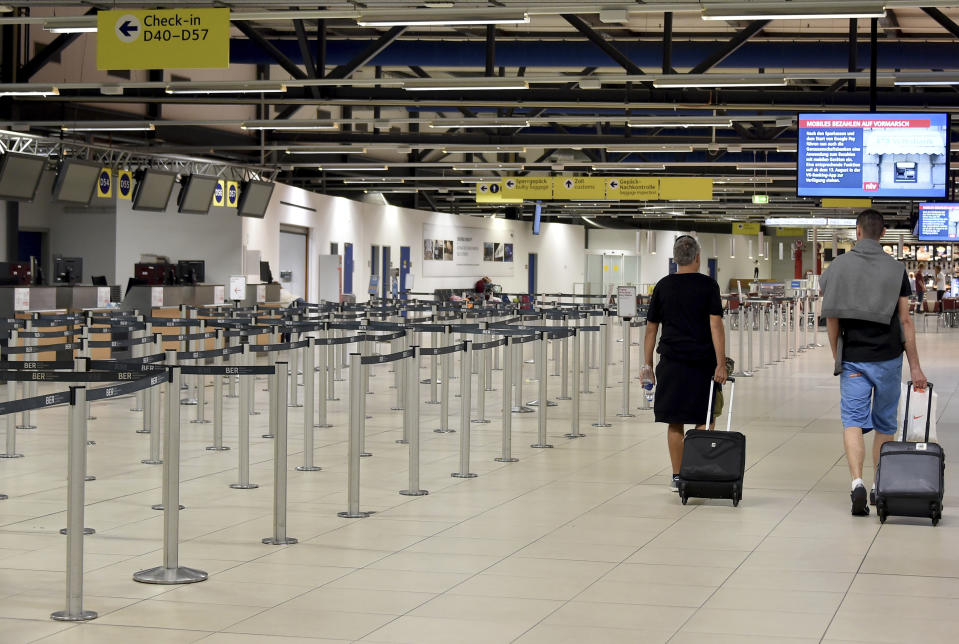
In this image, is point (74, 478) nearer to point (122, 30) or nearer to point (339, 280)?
point (122, 30)

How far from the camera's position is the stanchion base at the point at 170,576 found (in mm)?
5312

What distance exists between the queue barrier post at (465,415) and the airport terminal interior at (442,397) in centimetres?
4

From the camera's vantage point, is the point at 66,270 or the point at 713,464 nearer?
the point at 713,464

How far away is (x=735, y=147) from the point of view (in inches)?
914

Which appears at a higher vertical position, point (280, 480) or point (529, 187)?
point (529, 187)

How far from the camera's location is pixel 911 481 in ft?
21.9

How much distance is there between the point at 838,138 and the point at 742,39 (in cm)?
153

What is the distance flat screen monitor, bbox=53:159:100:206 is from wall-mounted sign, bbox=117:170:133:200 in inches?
41.2

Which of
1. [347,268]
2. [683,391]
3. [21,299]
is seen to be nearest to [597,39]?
[683,391]

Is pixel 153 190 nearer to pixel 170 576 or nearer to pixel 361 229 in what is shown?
pixel 361 229

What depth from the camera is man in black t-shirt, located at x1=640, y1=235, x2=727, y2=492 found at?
7500 mm

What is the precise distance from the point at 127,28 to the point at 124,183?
1080cm

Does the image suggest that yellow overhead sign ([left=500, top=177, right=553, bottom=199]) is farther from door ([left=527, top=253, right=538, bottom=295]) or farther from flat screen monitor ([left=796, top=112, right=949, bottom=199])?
door ([left=527, top=253, right=538, bottom=295])

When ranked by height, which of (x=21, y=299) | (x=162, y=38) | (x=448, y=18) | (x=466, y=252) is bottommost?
(x=21, y=299)
